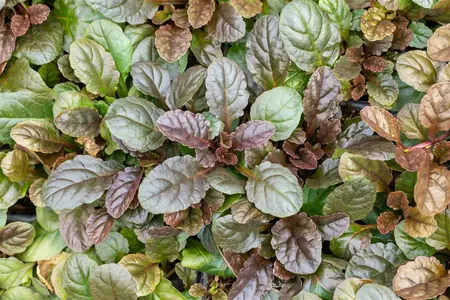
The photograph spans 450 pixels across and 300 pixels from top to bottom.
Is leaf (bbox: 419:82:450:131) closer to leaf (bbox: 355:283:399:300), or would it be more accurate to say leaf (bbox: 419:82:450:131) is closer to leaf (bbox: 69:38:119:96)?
leaf (bbox: 355:283:399:300)

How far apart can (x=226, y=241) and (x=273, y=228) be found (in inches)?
4.9

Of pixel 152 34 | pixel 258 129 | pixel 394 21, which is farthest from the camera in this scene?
pixel 152 34

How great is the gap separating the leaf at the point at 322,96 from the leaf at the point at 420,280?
416mm

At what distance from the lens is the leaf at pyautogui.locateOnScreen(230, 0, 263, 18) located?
131 cm

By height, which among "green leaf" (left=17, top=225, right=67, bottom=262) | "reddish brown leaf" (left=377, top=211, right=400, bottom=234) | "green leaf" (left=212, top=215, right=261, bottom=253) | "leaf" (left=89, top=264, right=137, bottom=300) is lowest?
"green leaf" (left=17, top=225, right=67, bottom=262)

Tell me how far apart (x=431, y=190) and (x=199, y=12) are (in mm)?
748

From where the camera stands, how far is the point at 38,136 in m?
1.35

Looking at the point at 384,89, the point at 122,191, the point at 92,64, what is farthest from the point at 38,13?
the point at 384,89

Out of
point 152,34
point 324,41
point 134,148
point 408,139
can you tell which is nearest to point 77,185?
point 134,148

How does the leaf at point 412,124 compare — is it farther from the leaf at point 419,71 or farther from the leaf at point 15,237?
the leaf at point 15,237

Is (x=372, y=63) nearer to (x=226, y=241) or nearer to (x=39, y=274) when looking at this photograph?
(x=226, y=241)

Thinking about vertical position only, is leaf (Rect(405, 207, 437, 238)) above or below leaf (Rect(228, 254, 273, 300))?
above

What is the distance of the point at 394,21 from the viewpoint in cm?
132

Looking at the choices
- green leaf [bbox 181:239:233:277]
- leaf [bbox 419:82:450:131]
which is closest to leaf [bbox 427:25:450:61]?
leaf [bbox 419:82:450:131]
